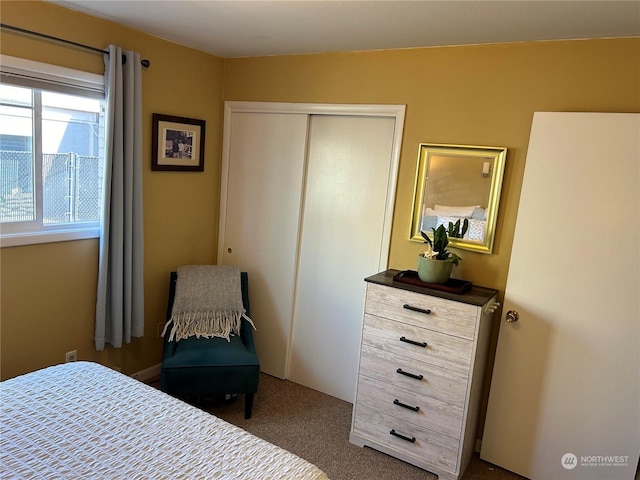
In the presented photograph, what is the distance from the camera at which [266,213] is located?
338cm

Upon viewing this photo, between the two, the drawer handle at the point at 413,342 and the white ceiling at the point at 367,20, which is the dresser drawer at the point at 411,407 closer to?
the drawer handle at the point at 413,342

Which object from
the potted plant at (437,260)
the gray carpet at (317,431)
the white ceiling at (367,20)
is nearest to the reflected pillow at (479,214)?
the potted plant at (437,260)

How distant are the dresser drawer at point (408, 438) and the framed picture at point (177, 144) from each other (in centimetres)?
198

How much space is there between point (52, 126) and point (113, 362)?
152 cm

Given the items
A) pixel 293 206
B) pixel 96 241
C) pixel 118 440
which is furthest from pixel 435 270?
pixel 96 241

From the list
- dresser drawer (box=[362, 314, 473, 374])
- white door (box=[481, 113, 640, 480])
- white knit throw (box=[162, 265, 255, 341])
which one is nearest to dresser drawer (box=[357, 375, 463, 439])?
dresser drawer (box=[362, 314, 473, 374])

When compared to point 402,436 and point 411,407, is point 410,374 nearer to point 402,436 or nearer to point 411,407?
point 411,407

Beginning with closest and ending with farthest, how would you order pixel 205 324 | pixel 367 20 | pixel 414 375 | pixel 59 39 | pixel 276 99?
pixel 367 20 < pixel 59 39 < pixel 414 375 < pixel 205 324 < pixel 276 99

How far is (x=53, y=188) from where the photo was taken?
2.57 meters

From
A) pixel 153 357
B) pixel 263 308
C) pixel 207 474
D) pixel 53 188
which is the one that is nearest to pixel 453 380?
pixel 207 474

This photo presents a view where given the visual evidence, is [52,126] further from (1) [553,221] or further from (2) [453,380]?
(1) [553,221]

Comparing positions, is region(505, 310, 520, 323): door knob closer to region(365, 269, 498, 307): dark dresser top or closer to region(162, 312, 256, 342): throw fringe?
region(365, 269, 498, 307): dark dresser top

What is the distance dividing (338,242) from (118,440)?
1.87 metres

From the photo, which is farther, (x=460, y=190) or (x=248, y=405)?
(x=248, y=405)
